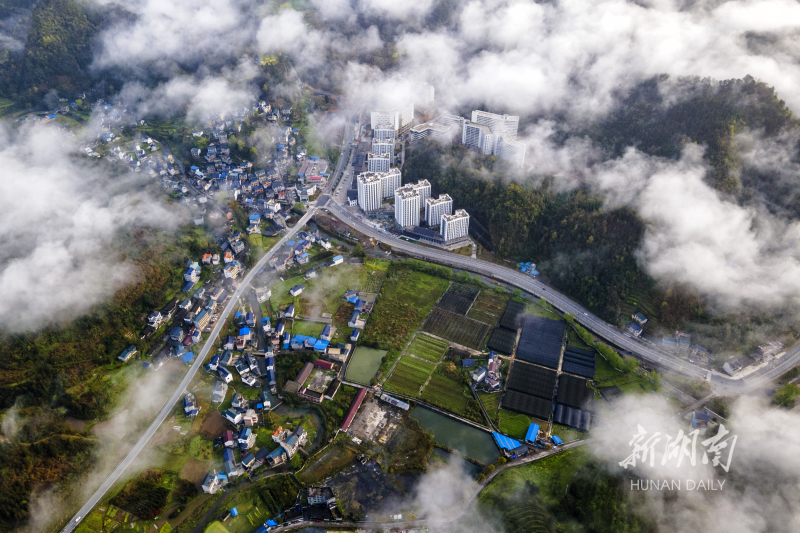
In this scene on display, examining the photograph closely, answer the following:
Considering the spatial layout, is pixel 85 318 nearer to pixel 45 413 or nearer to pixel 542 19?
pixel 45 413

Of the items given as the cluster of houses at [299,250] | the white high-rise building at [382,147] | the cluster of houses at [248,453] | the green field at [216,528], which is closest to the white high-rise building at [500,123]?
the white high-rise building at [382,147]

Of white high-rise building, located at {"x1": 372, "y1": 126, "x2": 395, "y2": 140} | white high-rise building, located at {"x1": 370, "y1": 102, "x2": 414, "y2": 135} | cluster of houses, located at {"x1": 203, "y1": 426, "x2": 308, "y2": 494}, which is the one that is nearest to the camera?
cluster of houses, located at {"x1": 203, "y1": 426, "x2": 308, "y2": 494}

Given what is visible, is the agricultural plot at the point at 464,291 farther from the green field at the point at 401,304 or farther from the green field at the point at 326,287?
the green field at the point at 326,287

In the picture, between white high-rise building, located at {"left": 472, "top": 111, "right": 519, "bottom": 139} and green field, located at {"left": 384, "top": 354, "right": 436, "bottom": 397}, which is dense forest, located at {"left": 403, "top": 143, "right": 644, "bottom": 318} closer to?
white high-rise building, located at {"left": 472, "top": 111, "right": 519, "bottom": 139}

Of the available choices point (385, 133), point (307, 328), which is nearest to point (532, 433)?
point (307, 328)

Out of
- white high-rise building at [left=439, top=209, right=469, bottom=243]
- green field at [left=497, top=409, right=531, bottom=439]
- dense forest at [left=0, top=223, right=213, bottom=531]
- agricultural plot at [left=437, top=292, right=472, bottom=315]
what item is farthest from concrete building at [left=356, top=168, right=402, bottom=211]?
green field at [left=497, top=409, right=531, bottom=439]

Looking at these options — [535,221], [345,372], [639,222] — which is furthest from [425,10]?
[345,372]

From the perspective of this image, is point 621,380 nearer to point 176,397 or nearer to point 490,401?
point 490,401
